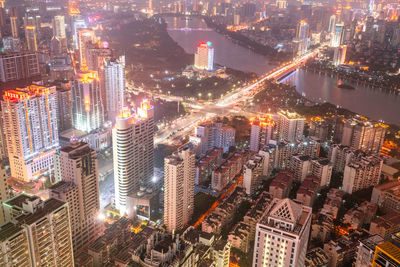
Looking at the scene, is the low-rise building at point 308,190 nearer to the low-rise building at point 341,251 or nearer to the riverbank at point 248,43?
the low-rise building at point 341,251

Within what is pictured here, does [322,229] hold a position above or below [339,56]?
below

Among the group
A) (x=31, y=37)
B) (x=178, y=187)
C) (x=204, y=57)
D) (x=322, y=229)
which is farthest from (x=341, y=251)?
(x=31, y=37)

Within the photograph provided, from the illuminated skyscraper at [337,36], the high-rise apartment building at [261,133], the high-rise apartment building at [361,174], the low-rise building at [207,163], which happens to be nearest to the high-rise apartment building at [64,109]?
the low-rise building at [207,163]

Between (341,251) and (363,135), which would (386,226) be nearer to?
(341,251)

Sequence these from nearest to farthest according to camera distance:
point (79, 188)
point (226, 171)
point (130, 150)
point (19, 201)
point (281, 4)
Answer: point (19, 201), point (79, 188), point (130, 150), point (226, 171), point (281, 4)

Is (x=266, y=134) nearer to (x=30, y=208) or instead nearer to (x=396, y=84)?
(x=30, y=208)
